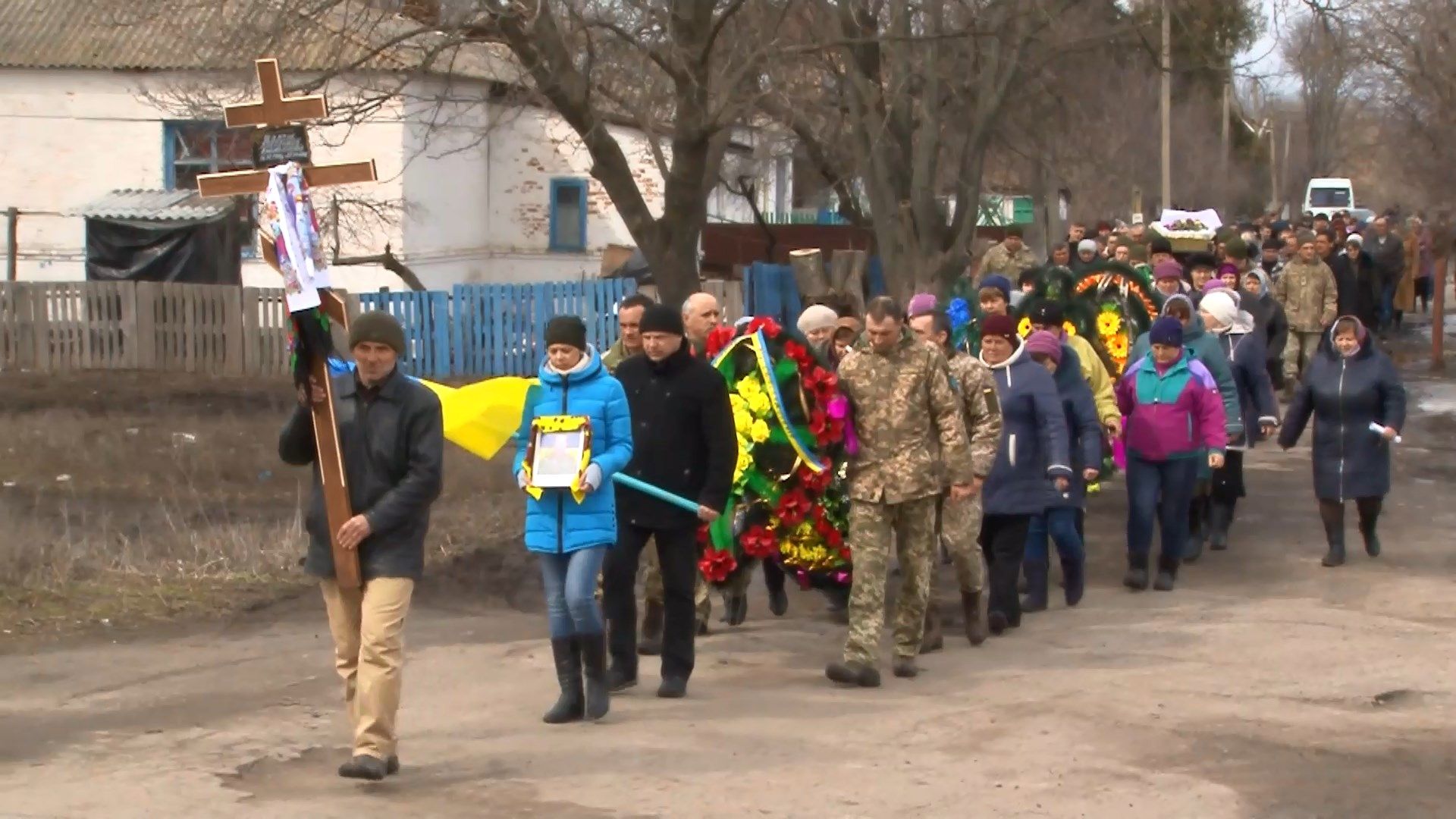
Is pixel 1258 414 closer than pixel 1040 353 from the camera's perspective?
No

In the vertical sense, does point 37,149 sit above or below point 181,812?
above

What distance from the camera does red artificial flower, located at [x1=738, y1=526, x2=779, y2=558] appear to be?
942cm

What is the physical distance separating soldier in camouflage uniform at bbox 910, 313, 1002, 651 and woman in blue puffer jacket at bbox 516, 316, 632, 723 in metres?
1.93

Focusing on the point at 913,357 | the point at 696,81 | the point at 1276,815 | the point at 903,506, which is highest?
the point at 696,81

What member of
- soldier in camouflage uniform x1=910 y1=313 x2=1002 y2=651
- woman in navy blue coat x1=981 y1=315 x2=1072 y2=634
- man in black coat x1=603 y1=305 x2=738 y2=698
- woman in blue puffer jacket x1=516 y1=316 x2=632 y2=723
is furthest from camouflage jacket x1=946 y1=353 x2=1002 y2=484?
woman in blue puffer jacket x1=516 y1=316 x2=632 y2=723

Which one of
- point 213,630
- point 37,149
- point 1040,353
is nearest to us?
point 213,630

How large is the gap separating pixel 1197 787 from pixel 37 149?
29615mm

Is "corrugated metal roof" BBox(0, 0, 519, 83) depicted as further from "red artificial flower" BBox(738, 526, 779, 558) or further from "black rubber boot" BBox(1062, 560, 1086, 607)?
"red artificial flower" BBox(738, 526, 779, 558)

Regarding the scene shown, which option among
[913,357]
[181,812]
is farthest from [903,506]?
[181,812]

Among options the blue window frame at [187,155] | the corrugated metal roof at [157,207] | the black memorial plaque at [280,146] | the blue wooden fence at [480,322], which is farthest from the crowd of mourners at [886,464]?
the blue window frame at [187,155]

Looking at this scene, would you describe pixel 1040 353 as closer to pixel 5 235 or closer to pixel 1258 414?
pixel 1258 414

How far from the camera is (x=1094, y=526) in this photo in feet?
45.0

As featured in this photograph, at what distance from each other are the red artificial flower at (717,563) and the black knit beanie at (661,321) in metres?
1.45

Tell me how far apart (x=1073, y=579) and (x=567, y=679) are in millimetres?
4028
